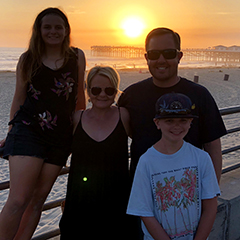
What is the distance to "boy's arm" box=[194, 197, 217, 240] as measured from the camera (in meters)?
1.64

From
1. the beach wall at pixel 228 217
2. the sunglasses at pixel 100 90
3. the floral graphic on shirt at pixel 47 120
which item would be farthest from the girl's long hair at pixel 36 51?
the beach wall at pixel 228 217

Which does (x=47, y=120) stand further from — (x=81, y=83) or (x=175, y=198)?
(x=175, y=198)

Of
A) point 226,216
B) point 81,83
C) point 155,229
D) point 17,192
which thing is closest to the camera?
point 155,229

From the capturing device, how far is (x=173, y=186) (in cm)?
164

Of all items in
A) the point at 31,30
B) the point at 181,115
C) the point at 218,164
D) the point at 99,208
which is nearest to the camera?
the point at 181,115

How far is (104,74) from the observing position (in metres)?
2.02

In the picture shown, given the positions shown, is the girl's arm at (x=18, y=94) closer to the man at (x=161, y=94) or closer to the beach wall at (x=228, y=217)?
the man at (x=161, y=94)

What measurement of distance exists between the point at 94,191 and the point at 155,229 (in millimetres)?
528

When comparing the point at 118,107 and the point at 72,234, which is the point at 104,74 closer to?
the point at 118,107

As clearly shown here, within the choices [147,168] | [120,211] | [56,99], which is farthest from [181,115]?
[56,99]

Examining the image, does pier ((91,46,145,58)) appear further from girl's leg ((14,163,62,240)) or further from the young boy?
the young boy

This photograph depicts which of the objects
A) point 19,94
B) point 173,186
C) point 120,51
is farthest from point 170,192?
point 120,51

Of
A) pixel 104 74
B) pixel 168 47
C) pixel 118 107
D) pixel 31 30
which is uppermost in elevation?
pixel 31 30

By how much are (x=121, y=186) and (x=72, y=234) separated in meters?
0.48
